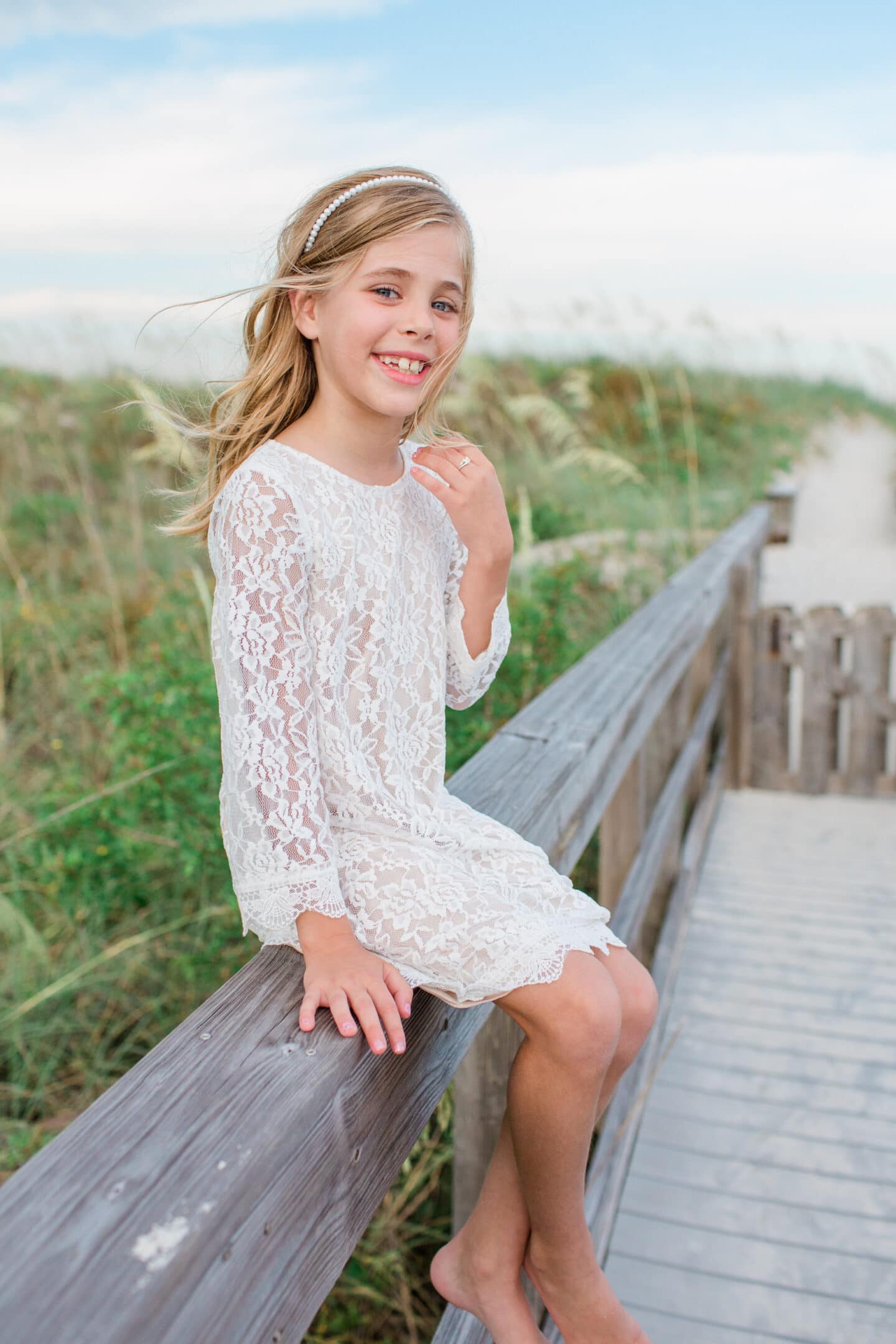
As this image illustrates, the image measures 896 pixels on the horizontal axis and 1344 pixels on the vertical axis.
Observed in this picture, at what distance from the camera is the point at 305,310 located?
1.34 m

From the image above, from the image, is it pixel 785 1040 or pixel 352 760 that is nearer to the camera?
pixel 352 760

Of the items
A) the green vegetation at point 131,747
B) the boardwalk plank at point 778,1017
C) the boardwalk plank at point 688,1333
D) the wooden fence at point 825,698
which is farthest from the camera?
the wooden fence at point 825,698

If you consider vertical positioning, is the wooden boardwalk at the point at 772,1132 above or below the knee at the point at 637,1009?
below

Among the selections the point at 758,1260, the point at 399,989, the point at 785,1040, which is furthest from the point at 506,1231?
the point at 785,1040

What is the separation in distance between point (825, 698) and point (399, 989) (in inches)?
161

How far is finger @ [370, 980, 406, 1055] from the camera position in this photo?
0.93 metres

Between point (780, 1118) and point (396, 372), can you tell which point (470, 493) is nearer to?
point (396, 372)

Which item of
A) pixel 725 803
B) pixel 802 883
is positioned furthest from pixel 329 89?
pixel 802 883

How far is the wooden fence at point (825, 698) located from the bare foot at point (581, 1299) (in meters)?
3.76

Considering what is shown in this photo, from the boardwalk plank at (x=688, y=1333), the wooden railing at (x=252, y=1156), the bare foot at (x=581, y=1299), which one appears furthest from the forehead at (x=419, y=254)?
the boardwalk plank at (x=688, y=1333)

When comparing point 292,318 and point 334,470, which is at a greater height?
point 292,318

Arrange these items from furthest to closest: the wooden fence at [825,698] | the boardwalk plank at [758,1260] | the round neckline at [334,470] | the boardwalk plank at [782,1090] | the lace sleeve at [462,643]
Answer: the wooden fence at [825,698] → the boardwalk plank at [782,1090] → the boardwalk plank at [758,1260] → the lace sleeve at [462,643] → the round neckline at [334,470]

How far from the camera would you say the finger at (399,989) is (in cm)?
99

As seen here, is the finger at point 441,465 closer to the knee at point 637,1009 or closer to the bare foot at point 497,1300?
the knee at point 637,1009
